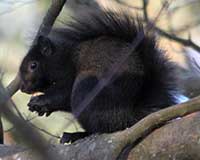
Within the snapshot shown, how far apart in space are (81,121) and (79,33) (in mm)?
534

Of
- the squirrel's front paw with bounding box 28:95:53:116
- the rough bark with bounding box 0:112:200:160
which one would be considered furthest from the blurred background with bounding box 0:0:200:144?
the rough bark with bounding box 0:112:200:160

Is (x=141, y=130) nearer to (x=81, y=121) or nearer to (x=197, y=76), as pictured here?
(x=81, y=121)

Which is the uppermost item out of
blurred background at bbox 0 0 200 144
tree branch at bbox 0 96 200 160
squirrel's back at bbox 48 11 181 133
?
tree branch at bbox 0 96 200 160

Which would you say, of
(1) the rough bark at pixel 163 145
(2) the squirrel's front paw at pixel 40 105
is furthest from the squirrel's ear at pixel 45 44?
(1) the rough bark at pixel 163 145

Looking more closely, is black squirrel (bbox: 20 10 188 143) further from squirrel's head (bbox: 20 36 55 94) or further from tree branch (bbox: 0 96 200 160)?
tree branch (bbox: 0 96 200 160)

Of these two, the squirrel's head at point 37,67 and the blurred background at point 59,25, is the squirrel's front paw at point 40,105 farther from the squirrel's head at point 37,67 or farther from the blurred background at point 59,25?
the squirrel's head at point 37,67

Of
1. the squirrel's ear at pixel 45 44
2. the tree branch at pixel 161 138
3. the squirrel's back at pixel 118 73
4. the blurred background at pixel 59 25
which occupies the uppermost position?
the tree branch at pixel 161 138

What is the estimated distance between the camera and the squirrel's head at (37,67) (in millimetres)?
2996

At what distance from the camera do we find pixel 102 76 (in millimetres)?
2592

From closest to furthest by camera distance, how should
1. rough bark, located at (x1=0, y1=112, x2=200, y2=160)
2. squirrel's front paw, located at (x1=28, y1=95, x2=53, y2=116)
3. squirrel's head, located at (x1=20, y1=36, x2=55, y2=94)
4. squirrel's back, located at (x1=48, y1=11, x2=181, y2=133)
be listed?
rough bark, located at (x1=0, y1=112, x2=200, y2=160), squirrel's back, located at (x1=48, y1=11, x2=181, y2=133), squirrel's front paw, located at (x1=28, y1=95, x2=53, y2=116), squirrel's head, located at (x1=20, y1=36, x2=55, y2=94)

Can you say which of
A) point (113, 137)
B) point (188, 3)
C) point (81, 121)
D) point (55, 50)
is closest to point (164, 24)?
point (188, 3)

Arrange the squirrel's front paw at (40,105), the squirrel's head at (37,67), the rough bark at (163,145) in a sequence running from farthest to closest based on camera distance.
A: 1. the squirrel's head at (37,67)
2. the squirrel's front paw at (40,105)
3. the rough bark at (163,145)

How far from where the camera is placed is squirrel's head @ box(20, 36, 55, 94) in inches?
118

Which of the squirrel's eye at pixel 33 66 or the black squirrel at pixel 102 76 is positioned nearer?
the black squirrel at pixel 102 76
